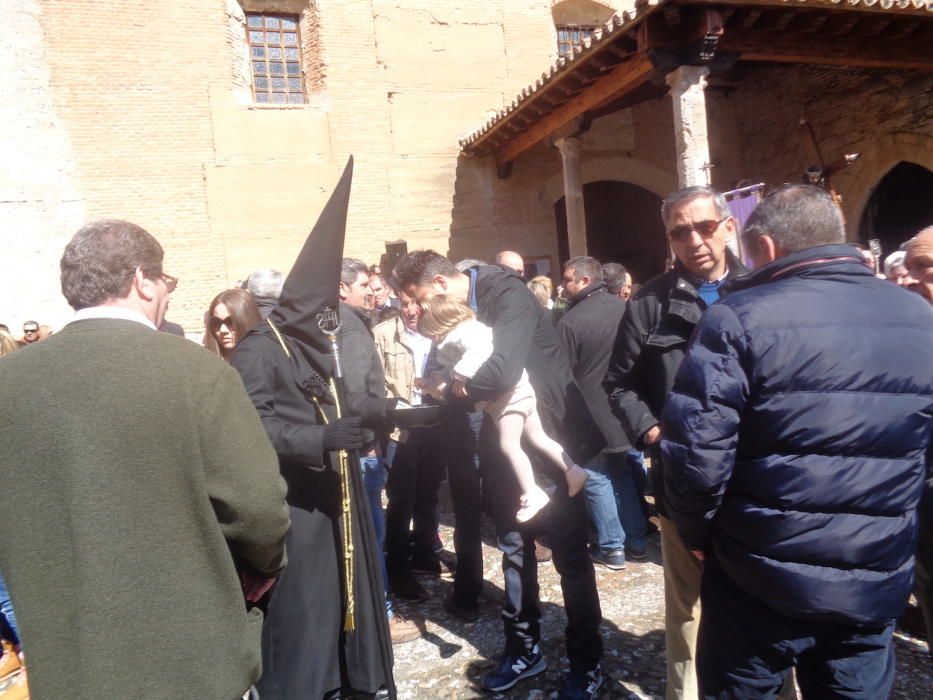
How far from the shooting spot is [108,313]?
5.43ft

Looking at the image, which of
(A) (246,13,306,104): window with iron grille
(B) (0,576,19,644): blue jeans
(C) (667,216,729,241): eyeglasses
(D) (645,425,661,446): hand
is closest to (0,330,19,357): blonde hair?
(B) (0,576,19,644): blue jeans

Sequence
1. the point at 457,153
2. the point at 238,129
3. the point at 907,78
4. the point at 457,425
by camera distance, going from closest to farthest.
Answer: the point at 457,425
the point at 907,78
the point at 238,129
the point at 457,153

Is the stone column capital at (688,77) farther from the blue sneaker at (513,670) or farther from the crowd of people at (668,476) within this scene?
the blue sneaker at (513,670)

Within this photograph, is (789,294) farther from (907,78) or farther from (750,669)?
(907,78)

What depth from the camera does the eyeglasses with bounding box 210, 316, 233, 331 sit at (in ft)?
10.0

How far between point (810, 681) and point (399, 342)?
360 centimetres

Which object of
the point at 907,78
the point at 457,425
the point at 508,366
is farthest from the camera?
the point at 907,78

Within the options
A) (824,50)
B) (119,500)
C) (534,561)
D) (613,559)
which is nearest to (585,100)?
(824,50)

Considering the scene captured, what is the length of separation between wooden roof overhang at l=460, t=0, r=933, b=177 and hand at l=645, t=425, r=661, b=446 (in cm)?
562

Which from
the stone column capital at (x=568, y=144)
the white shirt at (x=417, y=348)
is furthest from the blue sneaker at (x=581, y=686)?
the stone column capital at (x=568, y=144)

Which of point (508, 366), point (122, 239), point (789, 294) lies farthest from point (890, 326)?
point (122, 239)

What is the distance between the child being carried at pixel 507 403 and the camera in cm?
283

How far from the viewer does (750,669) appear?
1.70 meters

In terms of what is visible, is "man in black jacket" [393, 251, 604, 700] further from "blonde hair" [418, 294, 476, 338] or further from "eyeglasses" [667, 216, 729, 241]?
"eyeglasses" [667, 216, 729, 241]
